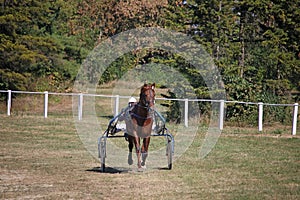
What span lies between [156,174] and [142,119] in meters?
→ 1.13

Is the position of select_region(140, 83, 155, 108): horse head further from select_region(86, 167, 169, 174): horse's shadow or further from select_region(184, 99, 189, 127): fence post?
select_region(184, 99, 189, 127): fence post

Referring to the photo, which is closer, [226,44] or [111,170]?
[111,170]

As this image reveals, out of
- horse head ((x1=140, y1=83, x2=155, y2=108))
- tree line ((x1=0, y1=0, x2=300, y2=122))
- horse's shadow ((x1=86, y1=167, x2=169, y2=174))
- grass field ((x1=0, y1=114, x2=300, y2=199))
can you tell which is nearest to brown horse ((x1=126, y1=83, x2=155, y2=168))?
horse head ((x1=140, y1=83, x2=155, y2=108))

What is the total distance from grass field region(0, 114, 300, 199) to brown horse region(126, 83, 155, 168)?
0.63 m

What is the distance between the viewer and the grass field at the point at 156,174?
30.2 ft

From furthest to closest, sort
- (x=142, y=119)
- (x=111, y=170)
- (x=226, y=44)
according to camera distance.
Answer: (x=226, y=44), (x=111, y=170), (x=142, y=119)

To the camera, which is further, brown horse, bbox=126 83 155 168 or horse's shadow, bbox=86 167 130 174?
horse's shadow, bbox=86 167 130 174

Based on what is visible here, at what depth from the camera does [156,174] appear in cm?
1132

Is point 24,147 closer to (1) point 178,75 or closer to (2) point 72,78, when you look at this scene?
(1) point 178,75

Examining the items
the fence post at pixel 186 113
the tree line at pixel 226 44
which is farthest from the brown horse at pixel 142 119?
the tree line at pixel 226 44

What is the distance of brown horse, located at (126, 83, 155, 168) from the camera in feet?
36.9

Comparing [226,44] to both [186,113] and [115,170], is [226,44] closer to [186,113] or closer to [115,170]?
[186,113]

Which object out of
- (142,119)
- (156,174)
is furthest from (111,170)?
(142,119)

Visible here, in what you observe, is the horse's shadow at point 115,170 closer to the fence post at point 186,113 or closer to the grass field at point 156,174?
the grass field at point 156,174
